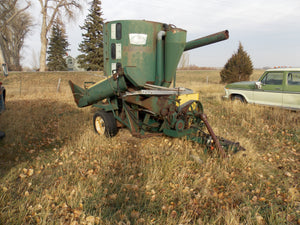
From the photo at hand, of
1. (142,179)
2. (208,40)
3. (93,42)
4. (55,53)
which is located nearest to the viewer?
(142,179)

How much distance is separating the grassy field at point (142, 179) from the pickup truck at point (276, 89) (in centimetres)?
172

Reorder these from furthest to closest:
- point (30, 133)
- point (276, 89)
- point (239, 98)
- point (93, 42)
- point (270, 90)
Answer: point (93, 42)
point (239, 98)
point (270, 90)
point (276, 89)
point (30, 133)

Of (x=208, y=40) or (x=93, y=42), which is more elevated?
(x=93, y=42)

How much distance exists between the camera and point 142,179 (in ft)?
12.1

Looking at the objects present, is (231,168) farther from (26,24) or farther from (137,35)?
(26,24)

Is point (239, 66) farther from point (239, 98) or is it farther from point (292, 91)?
point (292, 91)

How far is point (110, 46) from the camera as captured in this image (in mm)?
5328

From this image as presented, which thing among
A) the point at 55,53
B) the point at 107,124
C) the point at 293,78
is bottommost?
the point at 107,124

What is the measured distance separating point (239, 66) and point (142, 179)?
17258 mm

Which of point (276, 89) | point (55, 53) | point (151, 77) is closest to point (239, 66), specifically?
point (276, 89)

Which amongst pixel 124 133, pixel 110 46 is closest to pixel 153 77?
pixel 110 46

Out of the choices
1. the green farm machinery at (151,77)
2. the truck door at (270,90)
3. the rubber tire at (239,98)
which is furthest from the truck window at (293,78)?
the green farm machinery at (151,77)

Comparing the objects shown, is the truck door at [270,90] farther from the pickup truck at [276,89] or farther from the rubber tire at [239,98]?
the rubber tire at [239,98]

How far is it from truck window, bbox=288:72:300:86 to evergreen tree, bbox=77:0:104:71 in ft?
82.8
